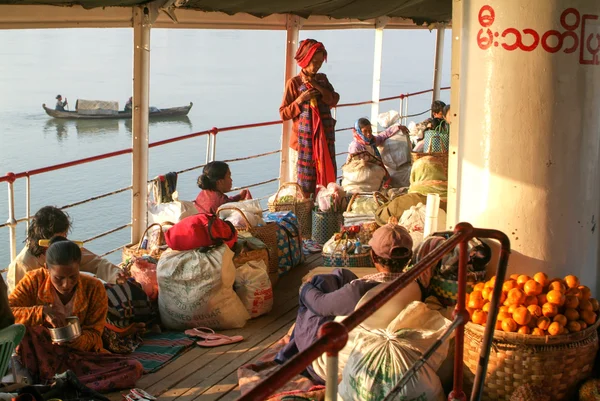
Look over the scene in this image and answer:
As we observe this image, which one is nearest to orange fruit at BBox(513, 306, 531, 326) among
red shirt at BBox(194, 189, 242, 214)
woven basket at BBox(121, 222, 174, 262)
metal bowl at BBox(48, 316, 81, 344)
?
metal bowl at BBox(48, 316, 81, 344)

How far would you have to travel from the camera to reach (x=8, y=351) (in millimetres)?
3150

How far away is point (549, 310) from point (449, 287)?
649 mm

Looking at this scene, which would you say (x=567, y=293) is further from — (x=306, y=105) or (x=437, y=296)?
(x=306, y=105)

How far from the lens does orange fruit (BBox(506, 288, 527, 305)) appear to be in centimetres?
375

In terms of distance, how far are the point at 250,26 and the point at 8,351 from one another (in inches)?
215

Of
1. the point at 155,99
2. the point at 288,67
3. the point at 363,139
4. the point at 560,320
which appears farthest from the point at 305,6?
the point at 155,99

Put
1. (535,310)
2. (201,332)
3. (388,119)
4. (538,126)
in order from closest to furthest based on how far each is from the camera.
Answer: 1. (535,310)
2. (538,126)
3. (201,332)
4. (388,119)

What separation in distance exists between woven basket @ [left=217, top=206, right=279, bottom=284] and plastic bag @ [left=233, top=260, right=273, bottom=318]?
47cm

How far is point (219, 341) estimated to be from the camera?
5055 mm

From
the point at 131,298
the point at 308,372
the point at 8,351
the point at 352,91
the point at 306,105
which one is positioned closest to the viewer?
the point at 8,351

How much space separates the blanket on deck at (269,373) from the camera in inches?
148

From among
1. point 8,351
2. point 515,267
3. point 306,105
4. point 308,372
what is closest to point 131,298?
point 308,372

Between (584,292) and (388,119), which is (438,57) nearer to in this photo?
(388,119)

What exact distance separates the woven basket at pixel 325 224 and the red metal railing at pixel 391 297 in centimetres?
414
